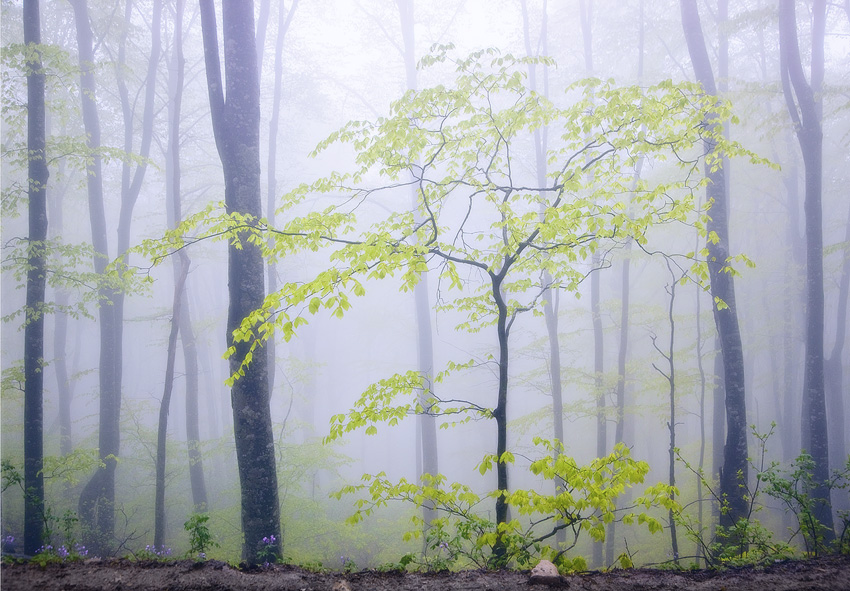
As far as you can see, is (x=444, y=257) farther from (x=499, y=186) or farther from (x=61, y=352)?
(x=61, y=352)

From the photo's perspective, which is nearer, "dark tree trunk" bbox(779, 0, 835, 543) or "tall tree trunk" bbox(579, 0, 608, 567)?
"dark tree trunk" bbox(779, 0, 835, 543)

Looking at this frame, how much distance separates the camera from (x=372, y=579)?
298 cm

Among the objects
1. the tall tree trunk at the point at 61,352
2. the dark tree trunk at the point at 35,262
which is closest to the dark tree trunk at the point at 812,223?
the dark tree trunk at the point at 35,262

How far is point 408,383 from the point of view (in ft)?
12.4

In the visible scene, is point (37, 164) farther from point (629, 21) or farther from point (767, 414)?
point (767, 414)

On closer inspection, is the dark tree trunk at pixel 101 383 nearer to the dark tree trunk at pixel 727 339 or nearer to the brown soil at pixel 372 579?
the brown soil at pixel 372 579

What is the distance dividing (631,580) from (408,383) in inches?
83.2

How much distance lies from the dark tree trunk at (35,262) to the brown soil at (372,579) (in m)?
4.16

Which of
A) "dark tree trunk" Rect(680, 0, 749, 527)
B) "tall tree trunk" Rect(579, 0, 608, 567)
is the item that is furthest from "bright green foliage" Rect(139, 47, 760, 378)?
"tall tree trunk" Rect(579, 0, 608, 567)

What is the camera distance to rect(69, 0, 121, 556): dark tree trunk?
8.66m

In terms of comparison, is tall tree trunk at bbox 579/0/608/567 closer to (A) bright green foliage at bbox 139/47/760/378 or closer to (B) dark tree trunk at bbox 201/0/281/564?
(A) bright green foliage at bbox 139/47/760/378

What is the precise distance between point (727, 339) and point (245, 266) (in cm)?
708

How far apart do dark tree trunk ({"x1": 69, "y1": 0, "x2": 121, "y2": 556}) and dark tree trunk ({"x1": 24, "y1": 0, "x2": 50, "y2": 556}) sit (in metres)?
1.84

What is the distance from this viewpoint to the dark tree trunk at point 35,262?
20.7 ft
